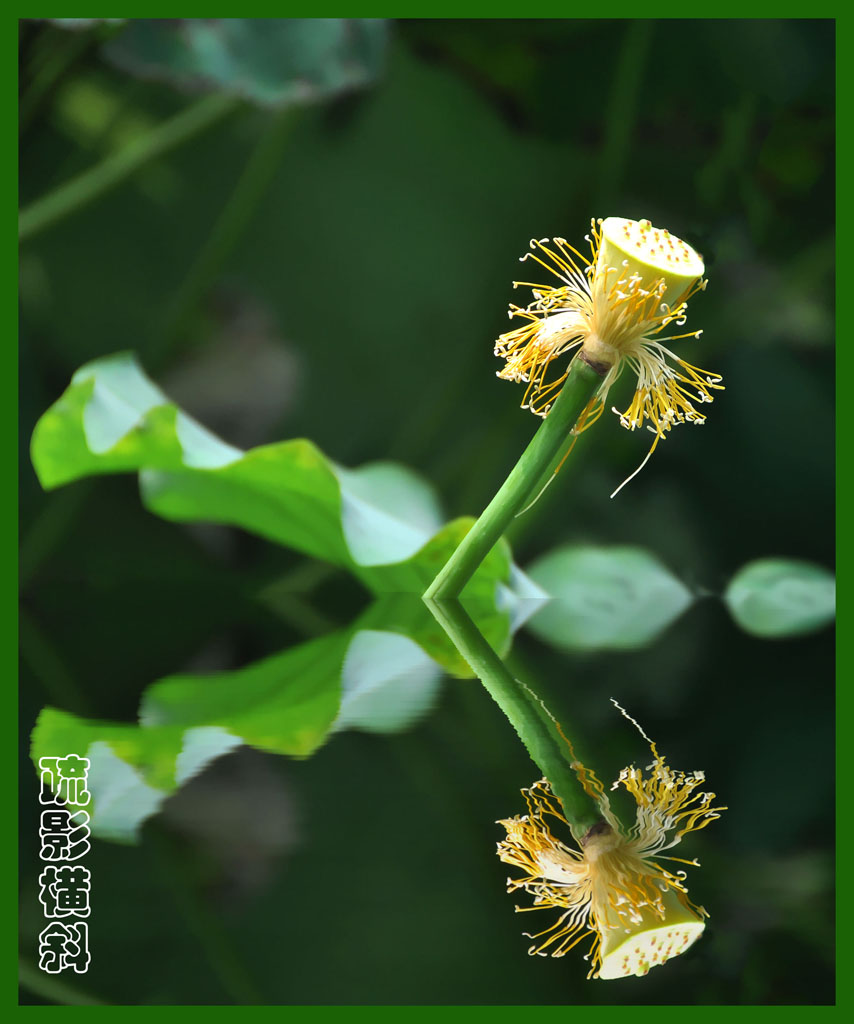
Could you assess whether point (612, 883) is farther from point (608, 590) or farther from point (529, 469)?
point (608, 590)

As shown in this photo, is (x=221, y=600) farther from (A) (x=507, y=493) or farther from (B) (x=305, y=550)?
(A) (x=507, y=493)

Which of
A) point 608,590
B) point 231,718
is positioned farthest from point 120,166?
point 231,718

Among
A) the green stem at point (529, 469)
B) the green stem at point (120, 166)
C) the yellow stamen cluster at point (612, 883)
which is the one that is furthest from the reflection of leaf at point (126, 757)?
the green stem at point (120, 166)

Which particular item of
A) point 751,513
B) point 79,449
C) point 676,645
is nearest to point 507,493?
point 676,645

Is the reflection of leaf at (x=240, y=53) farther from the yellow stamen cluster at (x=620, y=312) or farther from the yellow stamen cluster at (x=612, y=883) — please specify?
the yellow stamen cluster at (x=612, y=883)

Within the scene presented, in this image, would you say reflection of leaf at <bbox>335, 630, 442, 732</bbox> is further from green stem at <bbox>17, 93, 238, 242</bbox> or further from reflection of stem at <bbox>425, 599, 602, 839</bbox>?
green stem at <bbox>17, 93, 238, 242</bbox>

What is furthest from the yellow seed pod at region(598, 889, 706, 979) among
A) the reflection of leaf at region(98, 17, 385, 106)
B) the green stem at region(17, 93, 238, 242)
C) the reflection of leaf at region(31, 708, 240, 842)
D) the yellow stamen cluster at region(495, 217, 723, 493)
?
the green stem at region(17, 93, 238, 242)
